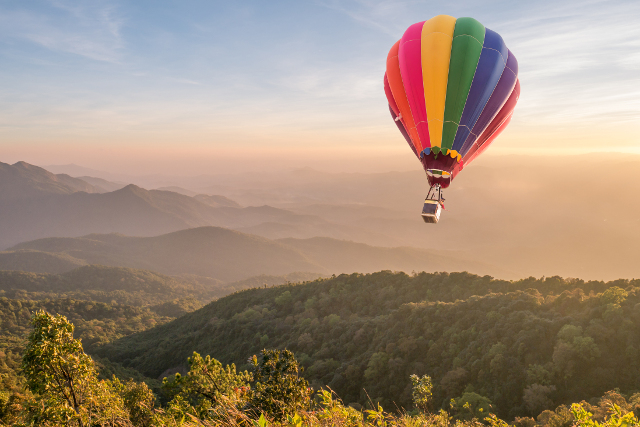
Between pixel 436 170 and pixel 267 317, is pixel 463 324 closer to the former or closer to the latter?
pixel 436 170

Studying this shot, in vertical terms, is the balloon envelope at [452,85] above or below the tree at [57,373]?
above

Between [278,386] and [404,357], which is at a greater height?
[278,386]

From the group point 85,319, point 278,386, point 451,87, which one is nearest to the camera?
point 278,386

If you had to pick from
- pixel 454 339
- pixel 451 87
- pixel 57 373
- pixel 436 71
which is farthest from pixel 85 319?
pixel 451 87

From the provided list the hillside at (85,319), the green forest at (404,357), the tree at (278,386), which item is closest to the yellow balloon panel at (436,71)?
the green forest at (404,357)

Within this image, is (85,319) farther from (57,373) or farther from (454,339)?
(57,373)

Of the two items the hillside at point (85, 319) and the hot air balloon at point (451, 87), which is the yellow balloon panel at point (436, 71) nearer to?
the hot air balloon at point (451, 87)

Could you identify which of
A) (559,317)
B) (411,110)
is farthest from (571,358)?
(411,110)
